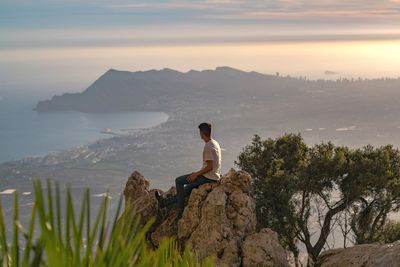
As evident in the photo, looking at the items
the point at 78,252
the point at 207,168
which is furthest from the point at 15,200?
the point at 207,168

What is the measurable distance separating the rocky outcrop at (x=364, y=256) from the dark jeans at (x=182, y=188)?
4026mm

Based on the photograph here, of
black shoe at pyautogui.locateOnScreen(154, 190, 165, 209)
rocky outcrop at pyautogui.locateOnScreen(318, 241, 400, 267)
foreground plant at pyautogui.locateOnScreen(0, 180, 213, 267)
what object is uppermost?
foreground plant at pyautogui.locateOnScreen(0, 180, 213, 267)

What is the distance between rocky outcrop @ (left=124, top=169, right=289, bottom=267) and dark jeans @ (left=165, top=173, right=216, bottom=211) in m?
0.19

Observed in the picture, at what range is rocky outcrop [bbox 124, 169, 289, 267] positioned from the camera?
15180 millimetres

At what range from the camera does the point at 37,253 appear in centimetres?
248

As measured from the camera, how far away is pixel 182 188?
53.6ft

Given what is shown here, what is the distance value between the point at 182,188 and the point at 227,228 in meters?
1.83

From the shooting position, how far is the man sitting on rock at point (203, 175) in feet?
48.3

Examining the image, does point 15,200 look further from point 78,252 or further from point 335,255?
point 335,255

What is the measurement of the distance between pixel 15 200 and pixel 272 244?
13.4 metres

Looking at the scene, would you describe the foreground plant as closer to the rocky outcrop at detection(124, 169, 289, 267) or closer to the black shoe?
the rocky outcrop at detection(124, 169, 289, 267)

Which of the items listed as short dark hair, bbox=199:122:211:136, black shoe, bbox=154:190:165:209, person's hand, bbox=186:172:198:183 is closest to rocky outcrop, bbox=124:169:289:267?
person's hand, bbox=186:172:198:183

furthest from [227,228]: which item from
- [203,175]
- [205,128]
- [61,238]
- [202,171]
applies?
[61,238]

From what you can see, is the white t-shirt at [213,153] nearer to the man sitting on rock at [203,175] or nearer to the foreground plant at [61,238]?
the man sitting on rock at [203,175]
